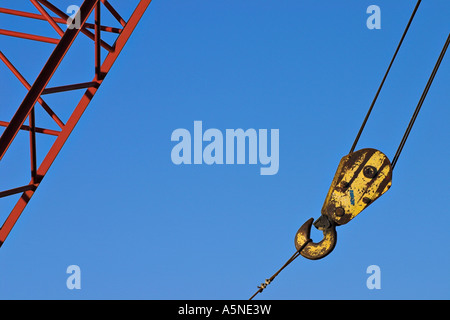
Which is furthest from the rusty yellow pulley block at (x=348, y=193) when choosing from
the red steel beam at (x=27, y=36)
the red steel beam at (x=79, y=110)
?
the red steel beam at (x=79, y=110)

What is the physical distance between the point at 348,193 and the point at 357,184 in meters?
0.10

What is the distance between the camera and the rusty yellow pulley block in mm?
4910

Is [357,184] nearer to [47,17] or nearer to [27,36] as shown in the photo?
[47,17]

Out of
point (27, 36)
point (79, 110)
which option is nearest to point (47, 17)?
point (27, 36)

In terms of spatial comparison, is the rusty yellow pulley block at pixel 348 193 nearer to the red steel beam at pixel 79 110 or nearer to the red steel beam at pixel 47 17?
the red steel beam at pixel 47 17

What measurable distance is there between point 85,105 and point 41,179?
1.25 metres

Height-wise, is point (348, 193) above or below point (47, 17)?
below

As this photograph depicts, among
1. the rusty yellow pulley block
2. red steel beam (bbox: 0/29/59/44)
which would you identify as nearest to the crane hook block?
the rusty yellow pulley block

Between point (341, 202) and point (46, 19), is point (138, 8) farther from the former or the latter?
point (341, 202)

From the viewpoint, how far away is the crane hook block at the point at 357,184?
4.91 meters

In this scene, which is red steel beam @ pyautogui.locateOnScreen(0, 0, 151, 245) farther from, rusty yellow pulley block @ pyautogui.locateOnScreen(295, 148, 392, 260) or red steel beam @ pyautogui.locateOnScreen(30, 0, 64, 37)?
rusty yellow pulley block @ pyautogui.locateOnScreen(295, 148, 392, 260)

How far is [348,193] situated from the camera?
4.95 metres

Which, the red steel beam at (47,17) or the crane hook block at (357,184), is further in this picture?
the red steel beam at (47,17)
